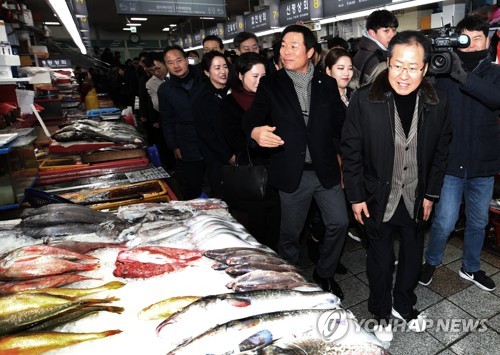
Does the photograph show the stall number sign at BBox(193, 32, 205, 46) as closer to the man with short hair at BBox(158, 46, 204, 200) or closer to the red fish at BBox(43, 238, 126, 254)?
the man with short hair at BBox(158, 46, 204, 200)

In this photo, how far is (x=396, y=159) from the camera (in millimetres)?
2188

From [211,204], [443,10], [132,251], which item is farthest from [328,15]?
[132,251]

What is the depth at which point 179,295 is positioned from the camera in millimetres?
1323

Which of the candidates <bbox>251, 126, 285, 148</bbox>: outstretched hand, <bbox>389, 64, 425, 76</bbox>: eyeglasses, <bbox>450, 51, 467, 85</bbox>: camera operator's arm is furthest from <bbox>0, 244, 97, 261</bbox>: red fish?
<bbox>450, 51, 467, 85</bbox>: camera operator's arm

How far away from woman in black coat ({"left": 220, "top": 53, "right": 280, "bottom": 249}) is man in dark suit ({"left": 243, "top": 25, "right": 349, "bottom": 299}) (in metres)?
0.30

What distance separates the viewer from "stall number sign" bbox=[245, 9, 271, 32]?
13.0 meters

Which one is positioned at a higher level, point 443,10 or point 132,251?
point 443,10

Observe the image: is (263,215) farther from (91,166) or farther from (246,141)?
(91,166)

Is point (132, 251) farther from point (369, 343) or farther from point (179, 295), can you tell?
point (369, 343)

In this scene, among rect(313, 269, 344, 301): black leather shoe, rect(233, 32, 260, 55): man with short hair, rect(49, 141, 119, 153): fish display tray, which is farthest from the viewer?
rect(233, 32, 260, 55): man with short hair

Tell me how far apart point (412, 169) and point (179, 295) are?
1577 millimetres

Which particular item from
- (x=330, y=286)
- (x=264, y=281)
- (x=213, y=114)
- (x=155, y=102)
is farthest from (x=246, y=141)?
(x=155, y=102)

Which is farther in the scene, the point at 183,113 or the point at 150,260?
the point at 183,113

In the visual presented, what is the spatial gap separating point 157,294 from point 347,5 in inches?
368
